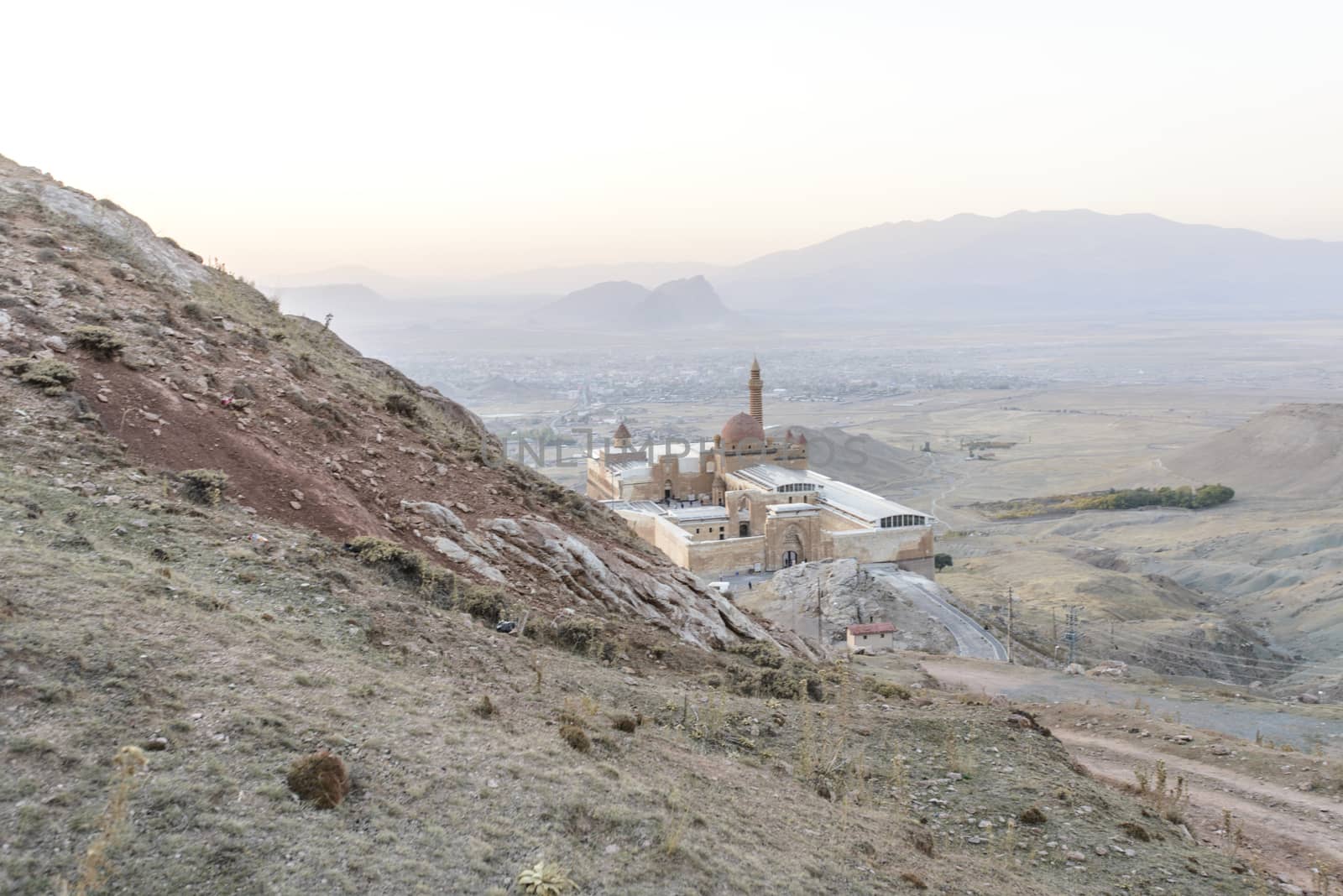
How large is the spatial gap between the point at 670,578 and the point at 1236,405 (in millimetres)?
166094

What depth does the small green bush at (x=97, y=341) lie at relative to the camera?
12164mm

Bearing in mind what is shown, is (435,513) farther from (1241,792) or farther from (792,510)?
(792,510)

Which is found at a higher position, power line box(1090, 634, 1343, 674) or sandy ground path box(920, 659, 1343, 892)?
sandy ground path box(920, 659, 1343, 892)

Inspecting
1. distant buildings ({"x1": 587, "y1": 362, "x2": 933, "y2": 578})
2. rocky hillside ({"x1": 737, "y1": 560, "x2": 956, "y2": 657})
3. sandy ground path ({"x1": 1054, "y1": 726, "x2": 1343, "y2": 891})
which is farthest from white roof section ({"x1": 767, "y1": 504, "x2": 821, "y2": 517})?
sandy ground path ({"x1": 1054, "y1": 726, "x2": 1343, "y2": 891})

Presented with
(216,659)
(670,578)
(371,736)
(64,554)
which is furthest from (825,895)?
(670,578)

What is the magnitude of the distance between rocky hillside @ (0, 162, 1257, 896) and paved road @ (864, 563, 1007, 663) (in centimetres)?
1654

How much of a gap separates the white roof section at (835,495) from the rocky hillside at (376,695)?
82.2ft

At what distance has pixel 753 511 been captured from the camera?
42.6 meters

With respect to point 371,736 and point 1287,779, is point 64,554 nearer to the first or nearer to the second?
point 371,736

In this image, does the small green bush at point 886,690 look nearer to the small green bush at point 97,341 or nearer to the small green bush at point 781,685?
the small green bush at point 781,685

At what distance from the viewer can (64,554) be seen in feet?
25.4

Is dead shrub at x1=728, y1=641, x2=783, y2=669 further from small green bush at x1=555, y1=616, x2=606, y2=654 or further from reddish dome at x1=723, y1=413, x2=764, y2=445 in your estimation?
reddish dome at x1=723, y1=413, x2=764, y2=445

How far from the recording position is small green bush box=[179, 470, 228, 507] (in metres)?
10.5

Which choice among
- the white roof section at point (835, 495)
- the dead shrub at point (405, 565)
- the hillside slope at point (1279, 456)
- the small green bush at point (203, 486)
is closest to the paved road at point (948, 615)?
the white roof section at point (835, 495)
